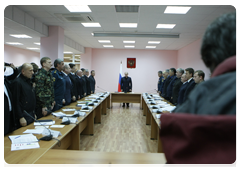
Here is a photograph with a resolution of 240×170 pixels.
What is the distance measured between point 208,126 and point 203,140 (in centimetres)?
4

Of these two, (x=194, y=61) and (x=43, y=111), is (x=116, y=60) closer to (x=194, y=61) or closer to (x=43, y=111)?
(x=194, y=61)

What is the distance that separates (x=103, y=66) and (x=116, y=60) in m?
0.95

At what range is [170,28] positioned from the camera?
6441 mm

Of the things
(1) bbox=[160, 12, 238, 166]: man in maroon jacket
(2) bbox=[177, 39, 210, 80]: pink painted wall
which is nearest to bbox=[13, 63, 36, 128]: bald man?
(1) bbox=[160, 12, 238, 166]: man in maroon jacket

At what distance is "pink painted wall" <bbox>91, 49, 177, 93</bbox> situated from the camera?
11.9 metres

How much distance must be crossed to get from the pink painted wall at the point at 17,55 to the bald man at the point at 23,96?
9701 millimetres

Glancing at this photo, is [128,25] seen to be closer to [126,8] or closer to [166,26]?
[166,26]

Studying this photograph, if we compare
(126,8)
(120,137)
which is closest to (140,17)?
(126,8)

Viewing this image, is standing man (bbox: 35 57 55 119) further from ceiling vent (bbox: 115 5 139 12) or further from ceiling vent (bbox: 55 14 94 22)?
ceiling vent (bbox: 55 14 94 22)

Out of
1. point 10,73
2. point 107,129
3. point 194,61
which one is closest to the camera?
point 10,73

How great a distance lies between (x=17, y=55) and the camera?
38.7 ft

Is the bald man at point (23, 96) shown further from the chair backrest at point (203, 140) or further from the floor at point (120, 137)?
the chair backrest at point (203, 140)

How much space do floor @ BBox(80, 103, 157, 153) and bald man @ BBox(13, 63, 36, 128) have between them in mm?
1404
